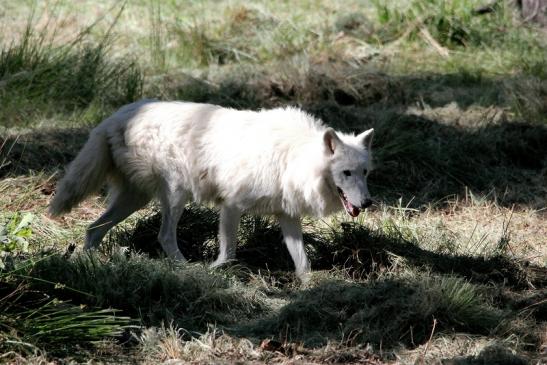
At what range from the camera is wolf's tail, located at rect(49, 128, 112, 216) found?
7.24 metres

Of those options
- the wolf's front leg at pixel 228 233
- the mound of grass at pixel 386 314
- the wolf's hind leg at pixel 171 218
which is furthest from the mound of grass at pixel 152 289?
the wolf's hind leg at pixel 171 218

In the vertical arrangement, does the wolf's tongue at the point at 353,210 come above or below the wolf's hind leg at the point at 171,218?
above

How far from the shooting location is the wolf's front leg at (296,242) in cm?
707

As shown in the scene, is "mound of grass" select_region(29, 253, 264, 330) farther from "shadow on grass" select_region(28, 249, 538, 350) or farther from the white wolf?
the white wolf

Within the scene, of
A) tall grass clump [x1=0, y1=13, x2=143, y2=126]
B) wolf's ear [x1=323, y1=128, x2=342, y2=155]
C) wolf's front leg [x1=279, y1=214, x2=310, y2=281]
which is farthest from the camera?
tall grass clump [x1=0, y1=13, x2=143, y2=126]

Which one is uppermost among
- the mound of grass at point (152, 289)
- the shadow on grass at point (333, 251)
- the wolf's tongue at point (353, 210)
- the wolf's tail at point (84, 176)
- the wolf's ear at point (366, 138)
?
the wolf's ear at point (366, 138)

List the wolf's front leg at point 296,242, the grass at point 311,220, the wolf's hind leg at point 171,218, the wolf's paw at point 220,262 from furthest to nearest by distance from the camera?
the wolf's hind leg at point 171,218
the wolf's front leg at point 296,242
the wolf's paw at point 220,262
the grass at point 311,220

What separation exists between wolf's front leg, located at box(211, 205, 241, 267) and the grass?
179 millimetres

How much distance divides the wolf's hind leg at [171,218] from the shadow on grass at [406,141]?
1.92 meters

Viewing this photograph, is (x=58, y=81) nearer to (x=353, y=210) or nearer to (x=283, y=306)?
(x=353, y=210)

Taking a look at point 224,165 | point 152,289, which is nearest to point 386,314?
point 152,289

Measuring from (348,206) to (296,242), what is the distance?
571 millimetres

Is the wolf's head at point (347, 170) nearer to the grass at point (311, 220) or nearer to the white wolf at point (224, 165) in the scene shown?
the white wolf at point (224, 165)

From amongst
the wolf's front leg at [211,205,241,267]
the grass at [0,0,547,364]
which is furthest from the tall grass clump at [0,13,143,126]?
the wolf's front leg at [211,205,241,267]
